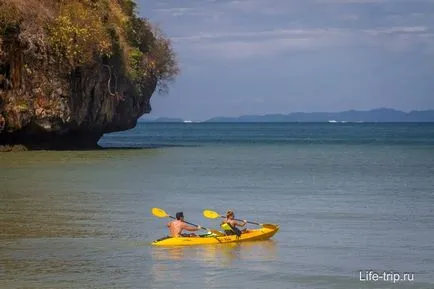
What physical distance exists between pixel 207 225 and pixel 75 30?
88.8 feet

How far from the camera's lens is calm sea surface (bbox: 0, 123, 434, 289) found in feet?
57.0

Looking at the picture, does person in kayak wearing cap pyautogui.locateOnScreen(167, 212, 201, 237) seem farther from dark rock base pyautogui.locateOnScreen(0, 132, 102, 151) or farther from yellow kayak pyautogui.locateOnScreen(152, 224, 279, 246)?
dark rock base pyautogui.locateOnScreen(0, 132, 102, 151)

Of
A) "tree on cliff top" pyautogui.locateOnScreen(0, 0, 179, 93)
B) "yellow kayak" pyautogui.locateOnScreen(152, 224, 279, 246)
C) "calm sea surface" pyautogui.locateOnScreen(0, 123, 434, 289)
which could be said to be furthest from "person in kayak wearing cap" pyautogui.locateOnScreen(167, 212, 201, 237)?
"tree on cliff top" pyautogui.locateOnScreen(0, 0, 179, 93)

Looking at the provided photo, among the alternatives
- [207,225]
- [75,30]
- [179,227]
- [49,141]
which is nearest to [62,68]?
[75,30]

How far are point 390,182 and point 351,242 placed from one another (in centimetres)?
1829

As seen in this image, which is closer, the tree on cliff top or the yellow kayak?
the yellow kayak

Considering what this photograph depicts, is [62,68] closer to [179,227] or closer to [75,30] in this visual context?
[75,30]

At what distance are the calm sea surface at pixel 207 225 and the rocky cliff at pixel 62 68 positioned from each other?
6307 millimetres

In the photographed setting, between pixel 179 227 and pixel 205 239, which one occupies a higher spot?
pixel 179 227

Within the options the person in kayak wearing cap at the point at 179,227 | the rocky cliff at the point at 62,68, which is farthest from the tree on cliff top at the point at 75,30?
the person in kayak wearing cap at the point at 179,227

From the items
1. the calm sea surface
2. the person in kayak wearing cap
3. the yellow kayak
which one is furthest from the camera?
the person in kayak wearing cap

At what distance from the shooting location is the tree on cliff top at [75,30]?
4812 cm

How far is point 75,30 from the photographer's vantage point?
49219 millimetres

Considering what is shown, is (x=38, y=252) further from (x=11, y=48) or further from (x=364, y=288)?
(x=11, y=48)
